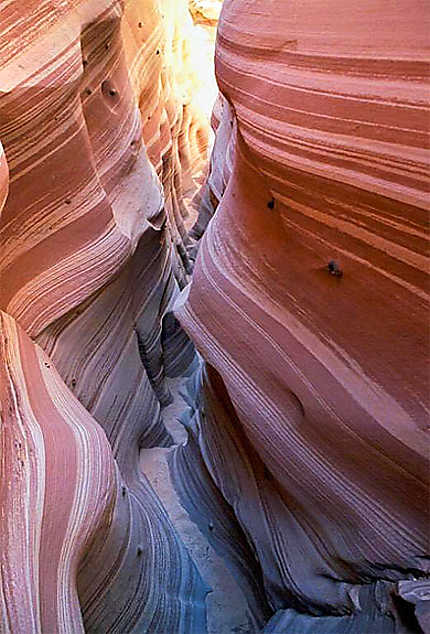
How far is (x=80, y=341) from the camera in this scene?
2.45m

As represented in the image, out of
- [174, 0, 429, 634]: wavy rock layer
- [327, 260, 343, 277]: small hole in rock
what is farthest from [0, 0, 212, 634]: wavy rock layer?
[327, 260, 343, 277]: small hole in rock

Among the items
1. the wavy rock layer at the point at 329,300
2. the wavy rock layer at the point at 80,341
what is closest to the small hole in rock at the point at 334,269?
the wavy rock layer at the point at 329,300

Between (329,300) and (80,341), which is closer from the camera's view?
(329,300)

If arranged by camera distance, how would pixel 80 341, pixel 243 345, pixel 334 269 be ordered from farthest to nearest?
pixel 80 341 → pixel 243 345 → pixel 334 269

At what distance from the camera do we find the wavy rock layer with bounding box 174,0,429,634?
1387 millimetres

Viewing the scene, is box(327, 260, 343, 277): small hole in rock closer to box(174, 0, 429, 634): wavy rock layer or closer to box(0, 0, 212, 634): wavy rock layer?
box(174, 0, 429, 634): wavy rock layer

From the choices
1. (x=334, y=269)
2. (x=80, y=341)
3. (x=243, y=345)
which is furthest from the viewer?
(x=80, y=341)

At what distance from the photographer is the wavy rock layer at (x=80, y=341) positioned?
1.55 metres

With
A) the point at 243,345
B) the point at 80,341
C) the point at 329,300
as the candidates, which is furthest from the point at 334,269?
the point at 80,341

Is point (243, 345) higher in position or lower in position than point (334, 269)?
lower

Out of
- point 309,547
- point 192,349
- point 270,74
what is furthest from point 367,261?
point 192,349

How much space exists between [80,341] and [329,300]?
3.86ft

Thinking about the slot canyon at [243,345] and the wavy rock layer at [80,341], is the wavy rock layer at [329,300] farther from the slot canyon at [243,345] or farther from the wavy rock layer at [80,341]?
the wavy rock layer at [80,341]

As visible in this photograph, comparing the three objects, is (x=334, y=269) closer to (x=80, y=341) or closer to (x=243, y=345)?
(x=243, y=345)
